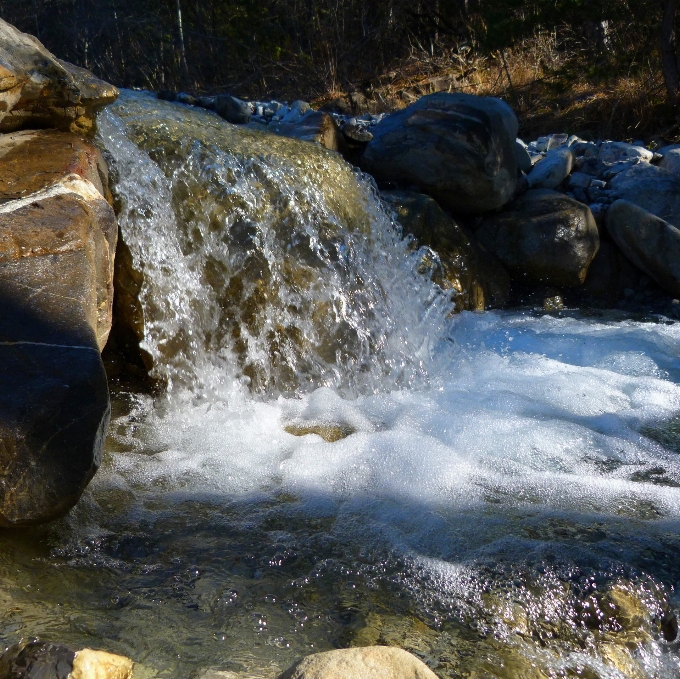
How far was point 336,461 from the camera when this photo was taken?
3082 millimetres

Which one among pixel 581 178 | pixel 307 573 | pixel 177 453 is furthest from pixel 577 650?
pixel 581 178

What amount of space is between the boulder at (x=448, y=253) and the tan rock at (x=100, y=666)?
12.8 ft

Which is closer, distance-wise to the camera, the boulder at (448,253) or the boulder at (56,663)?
the boulder at (56,663)

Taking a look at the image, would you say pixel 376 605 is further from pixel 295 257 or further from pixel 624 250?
pixel 624 250

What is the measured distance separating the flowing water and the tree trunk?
12.1 feet

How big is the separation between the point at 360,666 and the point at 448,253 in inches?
162

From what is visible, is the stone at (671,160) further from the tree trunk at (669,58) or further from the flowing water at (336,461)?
the flowing water at (336,461)

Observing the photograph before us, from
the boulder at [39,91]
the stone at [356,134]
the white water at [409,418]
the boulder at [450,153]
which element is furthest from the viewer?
the stone at [356,134]

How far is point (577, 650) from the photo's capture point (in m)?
2.01

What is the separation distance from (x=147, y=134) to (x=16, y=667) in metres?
3.27

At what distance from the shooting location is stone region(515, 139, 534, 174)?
21.6ft

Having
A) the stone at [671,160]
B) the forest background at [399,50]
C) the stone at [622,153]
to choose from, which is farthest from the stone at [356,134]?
the stone at [671,160]

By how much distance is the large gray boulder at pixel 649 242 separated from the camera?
5848 millimetres

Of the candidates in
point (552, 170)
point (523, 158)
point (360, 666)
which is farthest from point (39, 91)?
point (552, 170)
